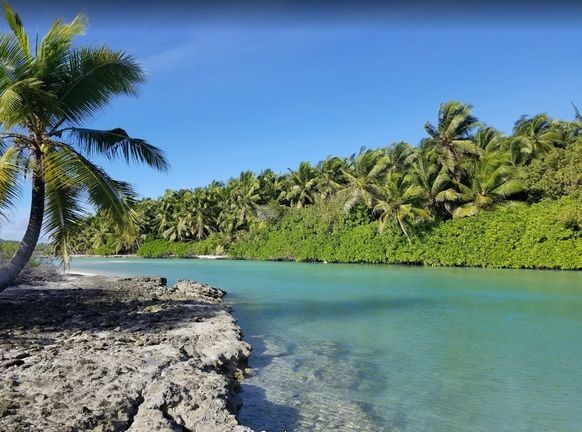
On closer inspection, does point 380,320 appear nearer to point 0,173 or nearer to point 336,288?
point 336,288

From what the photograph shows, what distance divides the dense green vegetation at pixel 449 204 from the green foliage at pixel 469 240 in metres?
0.06

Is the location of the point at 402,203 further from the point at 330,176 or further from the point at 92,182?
the point at 92,182

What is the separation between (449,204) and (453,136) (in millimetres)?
5385

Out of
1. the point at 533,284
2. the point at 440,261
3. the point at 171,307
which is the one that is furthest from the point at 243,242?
the point at 171,307

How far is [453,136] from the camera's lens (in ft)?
119

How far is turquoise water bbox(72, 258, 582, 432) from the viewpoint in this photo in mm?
6199

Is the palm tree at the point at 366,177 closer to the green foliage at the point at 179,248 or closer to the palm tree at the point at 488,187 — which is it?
the palm tree at the point at 488,187

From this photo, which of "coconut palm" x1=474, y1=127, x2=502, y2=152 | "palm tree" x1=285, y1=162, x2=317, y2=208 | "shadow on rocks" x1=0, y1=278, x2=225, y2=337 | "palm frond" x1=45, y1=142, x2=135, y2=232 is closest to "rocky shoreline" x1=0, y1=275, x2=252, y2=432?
"shadow on rocks" x1=0, y1=278, x2=225, y2=337

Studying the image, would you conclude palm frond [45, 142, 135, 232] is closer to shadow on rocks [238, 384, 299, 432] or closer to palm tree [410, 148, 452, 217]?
shadow on rocks [238, 384, 299, 432]

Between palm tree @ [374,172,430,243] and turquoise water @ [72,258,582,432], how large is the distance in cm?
1613

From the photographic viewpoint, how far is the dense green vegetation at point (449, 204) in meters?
29.4

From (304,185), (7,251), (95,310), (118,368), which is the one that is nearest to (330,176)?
(304,185)

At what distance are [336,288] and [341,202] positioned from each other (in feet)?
67.1

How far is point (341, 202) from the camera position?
4106 cm
